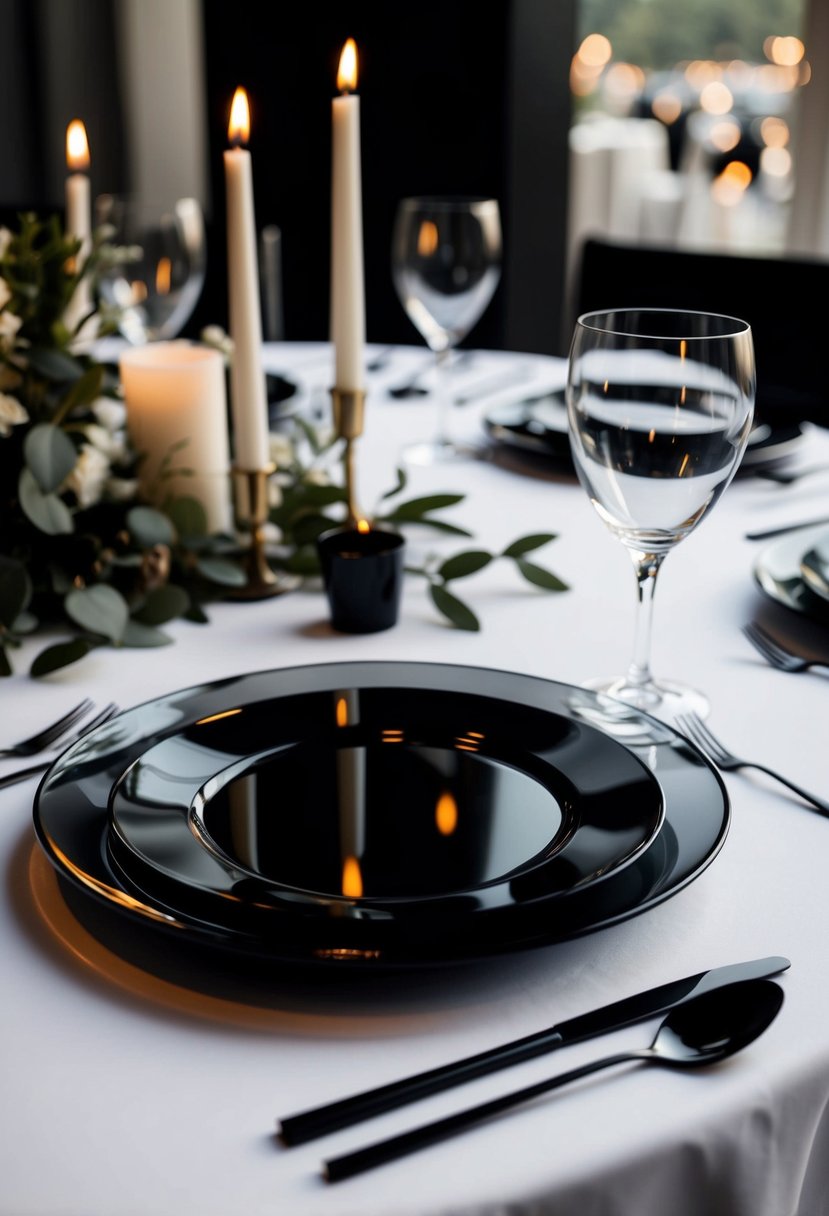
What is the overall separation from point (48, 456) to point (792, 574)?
1.83 ft

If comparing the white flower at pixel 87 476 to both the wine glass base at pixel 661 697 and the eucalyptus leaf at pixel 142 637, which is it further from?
the wine glass base at pixel 661 697

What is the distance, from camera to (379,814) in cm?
59

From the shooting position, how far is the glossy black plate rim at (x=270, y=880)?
1.63 feet

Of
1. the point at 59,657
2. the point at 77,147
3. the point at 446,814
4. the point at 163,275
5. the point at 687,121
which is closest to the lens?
the point at 446,814

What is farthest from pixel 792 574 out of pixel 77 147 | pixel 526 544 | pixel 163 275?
pixel 163 275

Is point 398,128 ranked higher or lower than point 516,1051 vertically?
higher

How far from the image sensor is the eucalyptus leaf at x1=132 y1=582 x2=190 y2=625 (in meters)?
0.89

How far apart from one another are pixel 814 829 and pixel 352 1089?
303 mm

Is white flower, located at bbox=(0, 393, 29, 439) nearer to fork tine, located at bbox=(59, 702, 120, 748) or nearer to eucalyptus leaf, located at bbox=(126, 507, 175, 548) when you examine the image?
eucalyptus leaf, located at bbox=(126, 507, 175, 548)

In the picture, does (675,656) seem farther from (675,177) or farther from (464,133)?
A: (675,177)

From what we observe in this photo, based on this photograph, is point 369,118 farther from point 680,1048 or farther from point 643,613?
point 680,1048

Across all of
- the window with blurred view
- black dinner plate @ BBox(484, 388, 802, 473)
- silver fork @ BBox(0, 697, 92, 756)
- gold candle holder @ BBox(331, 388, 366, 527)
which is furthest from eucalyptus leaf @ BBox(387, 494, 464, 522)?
the window with blurred view

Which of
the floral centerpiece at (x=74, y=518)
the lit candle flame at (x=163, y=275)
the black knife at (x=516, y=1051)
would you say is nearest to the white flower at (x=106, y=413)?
the floral centerpiece at (x=74, y=518)

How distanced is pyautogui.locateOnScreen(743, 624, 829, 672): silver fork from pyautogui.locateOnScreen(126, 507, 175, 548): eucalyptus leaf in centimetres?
44
